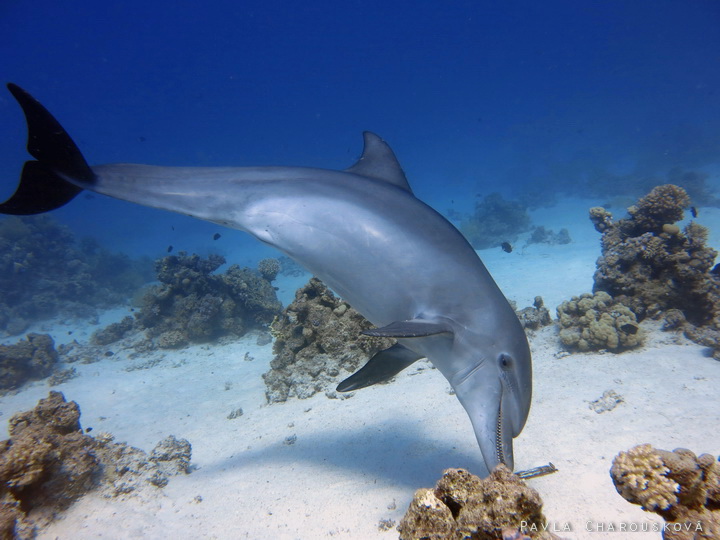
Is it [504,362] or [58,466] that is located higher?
[504,362]

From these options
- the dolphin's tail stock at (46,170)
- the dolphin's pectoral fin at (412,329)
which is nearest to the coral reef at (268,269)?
the dolphin's tail stock at (46,170)

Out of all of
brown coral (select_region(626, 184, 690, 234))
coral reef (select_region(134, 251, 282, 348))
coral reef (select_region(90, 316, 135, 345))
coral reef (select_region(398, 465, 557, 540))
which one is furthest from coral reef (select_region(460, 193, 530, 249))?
coral reef (select_region(398, 465, 557, 540))

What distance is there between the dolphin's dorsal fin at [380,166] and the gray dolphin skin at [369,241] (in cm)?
21

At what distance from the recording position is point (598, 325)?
581 centimetres

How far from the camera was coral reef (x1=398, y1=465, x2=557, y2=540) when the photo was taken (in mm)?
1415

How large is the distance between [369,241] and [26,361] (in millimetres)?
12756

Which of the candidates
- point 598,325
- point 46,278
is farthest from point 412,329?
point 46,278

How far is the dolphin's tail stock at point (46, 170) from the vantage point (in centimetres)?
292

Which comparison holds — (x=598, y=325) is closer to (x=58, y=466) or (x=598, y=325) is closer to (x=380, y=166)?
(x=380, y=166)

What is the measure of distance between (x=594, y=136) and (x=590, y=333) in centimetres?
7823

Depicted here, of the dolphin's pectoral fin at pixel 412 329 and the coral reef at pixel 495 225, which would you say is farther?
the coral reef at pixel 495 225

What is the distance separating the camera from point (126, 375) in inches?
373

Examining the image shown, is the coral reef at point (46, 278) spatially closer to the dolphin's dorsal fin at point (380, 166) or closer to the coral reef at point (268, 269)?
the coral reef at point (268, 269)

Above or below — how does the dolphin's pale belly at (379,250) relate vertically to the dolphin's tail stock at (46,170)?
below
